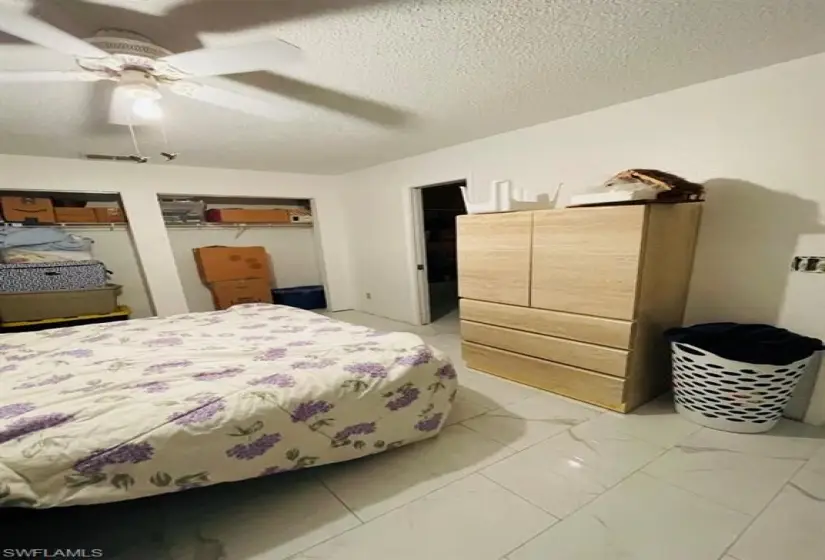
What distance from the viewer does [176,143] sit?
9.65 ft

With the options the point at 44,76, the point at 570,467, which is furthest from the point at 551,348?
the point at 44,76

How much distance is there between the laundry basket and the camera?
67.2 inches

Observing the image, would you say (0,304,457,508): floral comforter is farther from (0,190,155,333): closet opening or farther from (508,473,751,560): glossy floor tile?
(0,190,155,333): closet opening

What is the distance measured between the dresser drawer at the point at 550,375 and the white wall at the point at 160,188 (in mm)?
2956

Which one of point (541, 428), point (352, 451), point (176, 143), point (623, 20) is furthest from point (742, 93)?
point (176, 143)

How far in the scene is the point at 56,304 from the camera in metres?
3.24

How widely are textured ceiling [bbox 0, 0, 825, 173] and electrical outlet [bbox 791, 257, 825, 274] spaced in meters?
0.99

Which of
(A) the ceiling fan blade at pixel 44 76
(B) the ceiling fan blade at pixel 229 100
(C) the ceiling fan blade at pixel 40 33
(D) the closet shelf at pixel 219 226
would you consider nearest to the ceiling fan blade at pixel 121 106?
(A) the ceiling fan blade at pixel 44 76

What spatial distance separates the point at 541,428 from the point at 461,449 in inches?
19.0

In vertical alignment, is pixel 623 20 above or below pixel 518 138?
above

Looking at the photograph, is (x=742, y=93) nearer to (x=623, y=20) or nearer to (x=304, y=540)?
(x=623, y=20)

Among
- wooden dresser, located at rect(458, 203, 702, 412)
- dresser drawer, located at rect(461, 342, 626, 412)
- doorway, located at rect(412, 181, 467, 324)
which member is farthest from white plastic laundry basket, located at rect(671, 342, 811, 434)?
doorway, located at rect(412, 181, 467, 324)

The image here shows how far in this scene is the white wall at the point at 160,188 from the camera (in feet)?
10.6

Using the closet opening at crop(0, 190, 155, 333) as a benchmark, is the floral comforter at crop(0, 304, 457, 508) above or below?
below
